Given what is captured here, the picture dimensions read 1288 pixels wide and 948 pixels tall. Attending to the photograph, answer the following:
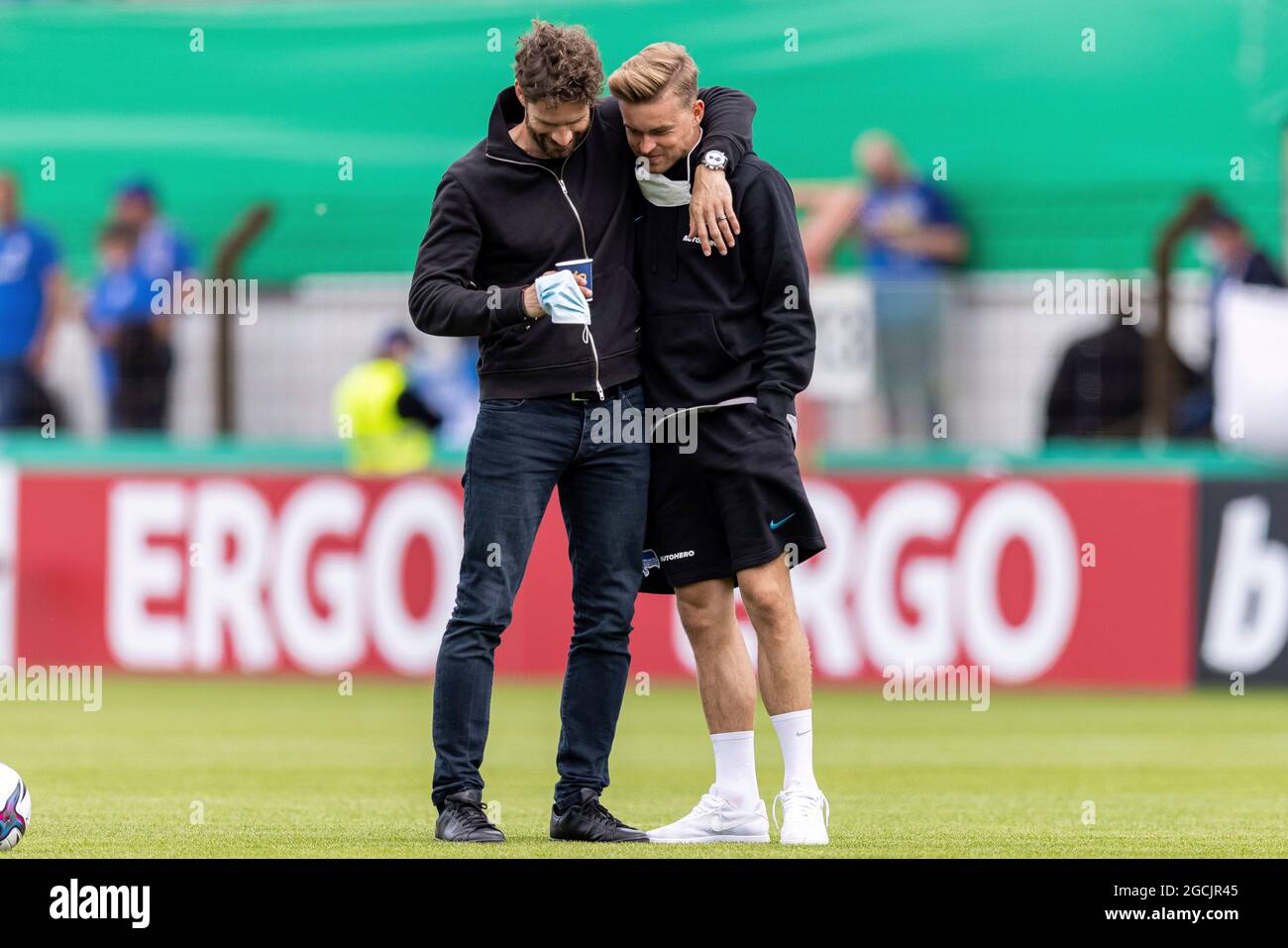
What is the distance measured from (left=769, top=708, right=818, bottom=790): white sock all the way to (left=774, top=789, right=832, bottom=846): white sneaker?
0.09 feet

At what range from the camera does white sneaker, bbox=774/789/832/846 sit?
670cm

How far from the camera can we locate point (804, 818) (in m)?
6.74

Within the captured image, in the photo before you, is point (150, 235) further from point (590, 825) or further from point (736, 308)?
point (590, 825)

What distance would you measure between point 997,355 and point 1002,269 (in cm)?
49

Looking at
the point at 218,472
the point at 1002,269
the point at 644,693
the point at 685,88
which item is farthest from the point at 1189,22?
the point at 685,88

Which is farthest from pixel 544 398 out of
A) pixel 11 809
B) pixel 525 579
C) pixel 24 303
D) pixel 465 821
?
pixel 24 303

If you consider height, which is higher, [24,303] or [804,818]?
[24,303]

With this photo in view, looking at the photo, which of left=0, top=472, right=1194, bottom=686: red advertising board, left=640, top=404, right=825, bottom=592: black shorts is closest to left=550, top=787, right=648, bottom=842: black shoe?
left=640, top=404, right=825, bottom=592: black shorts

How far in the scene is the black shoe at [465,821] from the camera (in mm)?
6633

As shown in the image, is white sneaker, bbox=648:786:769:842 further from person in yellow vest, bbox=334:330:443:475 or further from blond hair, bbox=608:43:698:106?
person in yellow vest, bbox=334:330:443:475

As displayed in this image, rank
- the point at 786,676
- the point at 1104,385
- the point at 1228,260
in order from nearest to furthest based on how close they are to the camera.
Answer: the point at 786,676 → the point at 1228,260 → the point at 1104,385

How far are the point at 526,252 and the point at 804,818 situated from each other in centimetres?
182

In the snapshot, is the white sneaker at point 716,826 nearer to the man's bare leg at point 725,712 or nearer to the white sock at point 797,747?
the man's bare leg at point 725,712

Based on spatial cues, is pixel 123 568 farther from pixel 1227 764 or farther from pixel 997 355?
pixel 1227 764
